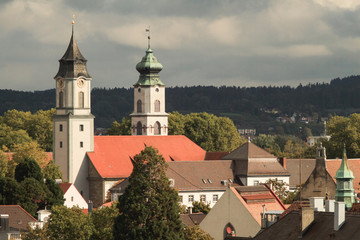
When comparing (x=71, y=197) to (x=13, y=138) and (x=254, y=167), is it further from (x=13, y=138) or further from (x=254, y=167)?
(x=13, y=138)

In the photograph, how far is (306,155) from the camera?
165250 mm

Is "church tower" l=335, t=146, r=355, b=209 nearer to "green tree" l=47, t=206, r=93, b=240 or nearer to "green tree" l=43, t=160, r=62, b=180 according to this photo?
"green tree" l=47, t=206, r=93, b=240

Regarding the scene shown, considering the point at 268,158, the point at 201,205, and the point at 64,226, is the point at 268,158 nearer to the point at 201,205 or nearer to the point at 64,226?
the point at 201,205

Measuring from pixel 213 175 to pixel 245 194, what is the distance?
127 feet

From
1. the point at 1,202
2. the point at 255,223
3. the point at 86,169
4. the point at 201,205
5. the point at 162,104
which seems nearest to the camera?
the point at 255,223

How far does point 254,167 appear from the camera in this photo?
12625 cm

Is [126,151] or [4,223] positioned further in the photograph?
[126,151]

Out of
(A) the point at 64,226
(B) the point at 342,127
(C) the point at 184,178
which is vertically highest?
(B) the point at 342,127

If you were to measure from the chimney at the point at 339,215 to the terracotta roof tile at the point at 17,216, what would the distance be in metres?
36.2

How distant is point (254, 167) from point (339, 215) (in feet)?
241

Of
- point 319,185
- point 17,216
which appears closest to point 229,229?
point 17,216

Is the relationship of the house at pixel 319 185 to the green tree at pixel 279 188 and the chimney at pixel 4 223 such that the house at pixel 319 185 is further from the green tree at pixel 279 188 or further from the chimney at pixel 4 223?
the chimney at pixel 4 223

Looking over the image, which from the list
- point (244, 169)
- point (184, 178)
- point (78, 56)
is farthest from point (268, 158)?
point (78, 56)

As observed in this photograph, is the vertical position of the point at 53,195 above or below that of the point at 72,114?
below
